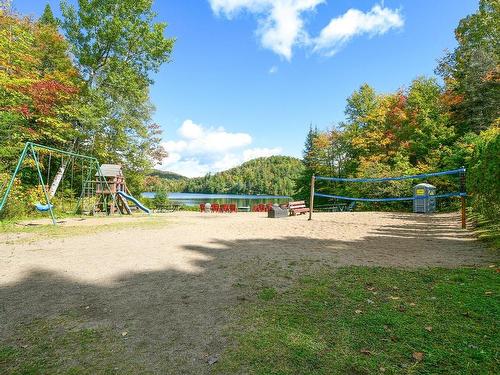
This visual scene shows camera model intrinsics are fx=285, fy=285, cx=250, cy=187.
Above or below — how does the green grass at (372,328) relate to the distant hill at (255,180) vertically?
below

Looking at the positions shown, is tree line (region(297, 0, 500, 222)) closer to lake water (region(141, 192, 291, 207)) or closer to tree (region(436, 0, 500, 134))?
tree (region(436, 0, 500, 134))

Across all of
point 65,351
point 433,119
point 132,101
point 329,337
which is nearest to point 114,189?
point 132,101

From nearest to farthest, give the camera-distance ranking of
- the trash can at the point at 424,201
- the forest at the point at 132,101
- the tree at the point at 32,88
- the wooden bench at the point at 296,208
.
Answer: the tree at the point at 32,88 < the forest at the point at 132,101 < the trash can at the point at 424,201 < the wooden bench at the point at 296,208

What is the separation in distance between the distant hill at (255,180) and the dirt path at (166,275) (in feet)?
298

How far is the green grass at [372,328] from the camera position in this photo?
2.42m

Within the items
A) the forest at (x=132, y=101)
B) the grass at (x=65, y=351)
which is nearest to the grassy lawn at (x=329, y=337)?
the grass at (x=65, y=351)

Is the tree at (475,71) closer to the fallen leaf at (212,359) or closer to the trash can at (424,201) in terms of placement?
the trash can at (424,201)

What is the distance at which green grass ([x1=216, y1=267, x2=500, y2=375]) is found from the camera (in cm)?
242

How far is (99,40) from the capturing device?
19953 mm

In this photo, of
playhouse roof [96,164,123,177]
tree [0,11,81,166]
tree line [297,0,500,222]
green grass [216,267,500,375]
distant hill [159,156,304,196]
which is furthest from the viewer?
distant hill [159,156,304,196]

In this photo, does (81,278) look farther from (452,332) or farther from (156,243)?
(452,332)

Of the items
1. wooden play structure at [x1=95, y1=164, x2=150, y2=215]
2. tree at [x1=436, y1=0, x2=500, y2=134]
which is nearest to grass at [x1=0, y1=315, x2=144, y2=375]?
wooden play structure at [x1=95, y1=164, x2=150, y2=215]

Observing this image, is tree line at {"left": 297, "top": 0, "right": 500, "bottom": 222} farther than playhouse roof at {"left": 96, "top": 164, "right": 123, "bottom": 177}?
Yes

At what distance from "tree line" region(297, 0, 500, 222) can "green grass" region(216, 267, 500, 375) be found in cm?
1618
